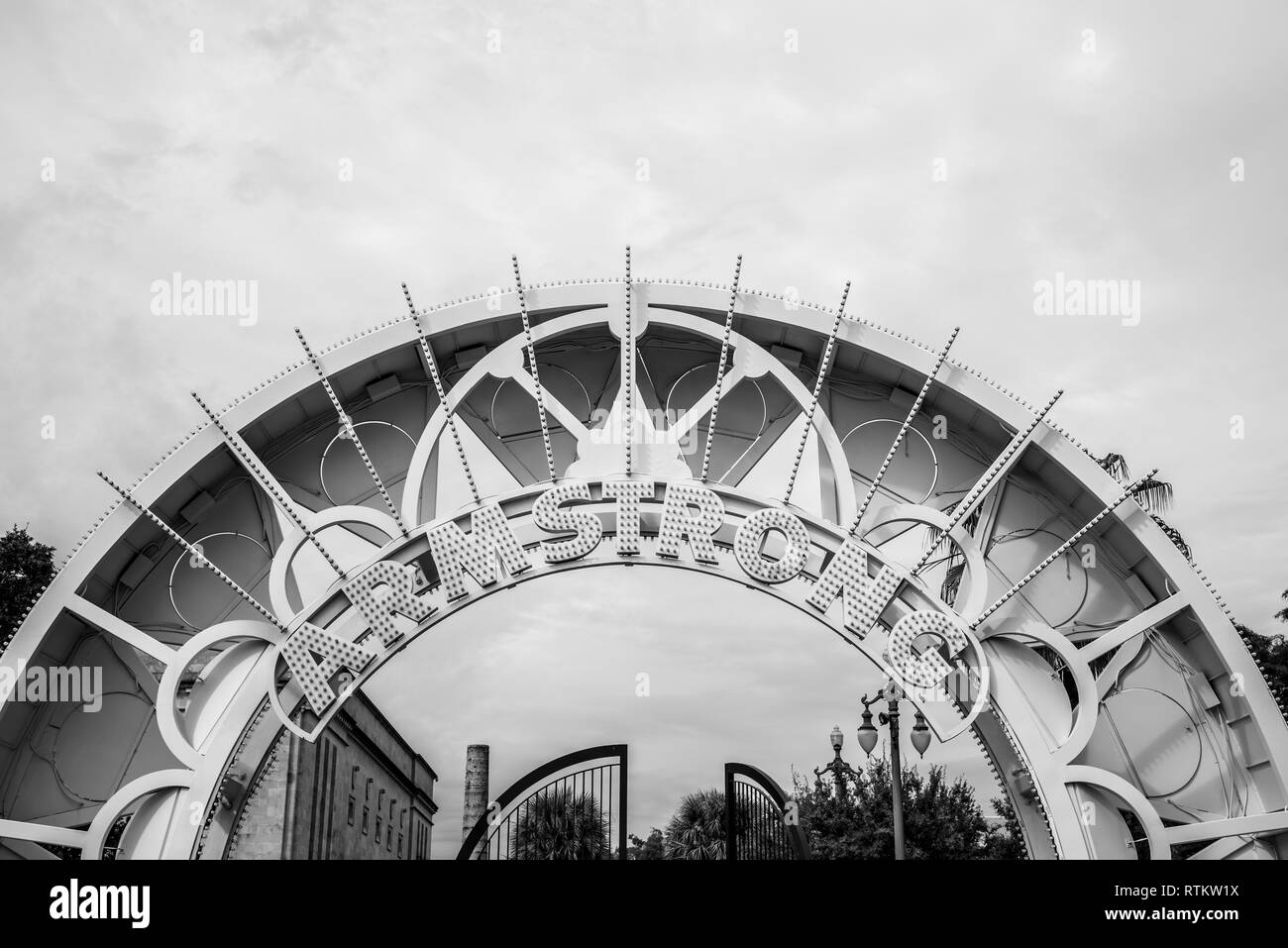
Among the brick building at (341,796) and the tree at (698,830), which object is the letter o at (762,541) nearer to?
the brick building at (341,796)

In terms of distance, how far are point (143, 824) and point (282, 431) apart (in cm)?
518

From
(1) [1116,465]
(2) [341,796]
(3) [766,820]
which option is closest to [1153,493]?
(1) [1116,465]

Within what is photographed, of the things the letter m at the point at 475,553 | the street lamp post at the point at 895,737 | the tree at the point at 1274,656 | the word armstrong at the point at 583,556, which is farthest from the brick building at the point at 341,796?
the tree at the point at 1274,656

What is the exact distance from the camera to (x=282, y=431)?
15.4 meters

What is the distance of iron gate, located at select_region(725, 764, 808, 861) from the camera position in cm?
1602

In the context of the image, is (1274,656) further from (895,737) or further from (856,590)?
(856,590)

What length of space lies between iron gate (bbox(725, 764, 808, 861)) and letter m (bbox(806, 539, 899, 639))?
3.08 m

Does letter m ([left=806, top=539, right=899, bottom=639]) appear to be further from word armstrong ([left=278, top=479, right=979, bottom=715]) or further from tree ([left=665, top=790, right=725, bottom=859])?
tree ([left=665, top=790, right=725, bottom=859])

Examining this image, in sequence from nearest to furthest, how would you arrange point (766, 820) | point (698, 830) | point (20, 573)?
point (766, 820) < point (20, 573) < point (698, 830)

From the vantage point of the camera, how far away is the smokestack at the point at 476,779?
33.4 metres

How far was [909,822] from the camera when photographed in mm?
35156

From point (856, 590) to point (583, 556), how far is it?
131 inches
